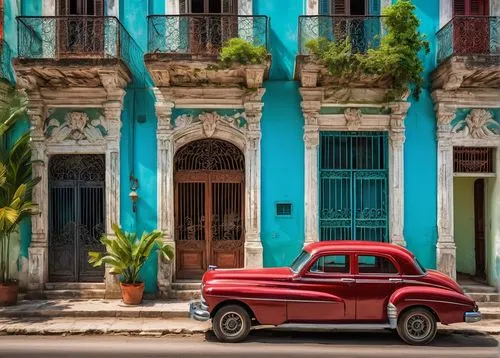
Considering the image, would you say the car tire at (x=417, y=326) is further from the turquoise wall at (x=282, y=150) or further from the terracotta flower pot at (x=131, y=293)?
the terracotta flower pot at (x=131, y=293)

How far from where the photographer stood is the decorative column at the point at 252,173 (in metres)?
10.8

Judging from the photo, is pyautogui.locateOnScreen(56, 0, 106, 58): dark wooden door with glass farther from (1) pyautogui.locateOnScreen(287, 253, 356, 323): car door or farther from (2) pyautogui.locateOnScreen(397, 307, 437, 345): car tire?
(2) pyautogui.locateOnScreen(397, 307, 437, 345): car tire

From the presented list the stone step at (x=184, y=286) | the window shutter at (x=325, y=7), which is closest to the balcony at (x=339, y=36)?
the window shutter at (x=325, y=7)

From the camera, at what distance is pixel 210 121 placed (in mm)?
10859

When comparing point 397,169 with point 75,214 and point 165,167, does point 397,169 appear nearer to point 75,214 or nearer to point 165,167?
point 165,167

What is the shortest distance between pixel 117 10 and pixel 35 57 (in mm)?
1985

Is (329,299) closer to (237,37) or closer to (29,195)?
(237,37)

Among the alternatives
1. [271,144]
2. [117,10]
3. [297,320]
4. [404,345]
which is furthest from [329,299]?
[117,10]

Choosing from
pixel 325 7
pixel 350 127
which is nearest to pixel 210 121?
pixel 350 127

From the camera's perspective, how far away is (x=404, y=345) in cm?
761

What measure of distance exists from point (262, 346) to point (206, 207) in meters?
4.25

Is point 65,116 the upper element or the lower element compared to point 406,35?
lower

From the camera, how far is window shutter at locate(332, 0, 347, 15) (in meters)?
10.9

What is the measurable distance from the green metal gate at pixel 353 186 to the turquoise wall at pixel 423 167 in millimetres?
504
